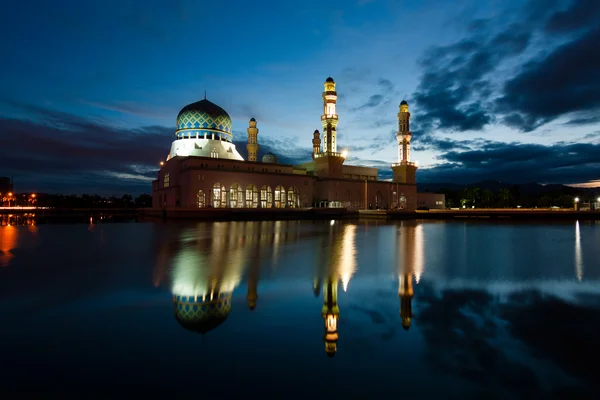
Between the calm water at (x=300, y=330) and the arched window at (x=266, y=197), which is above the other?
the arched window at (x=266, y=197)

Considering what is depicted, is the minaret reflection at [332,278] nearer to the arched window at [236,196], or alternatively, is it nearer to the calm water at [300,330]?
the calm water at [300,330]

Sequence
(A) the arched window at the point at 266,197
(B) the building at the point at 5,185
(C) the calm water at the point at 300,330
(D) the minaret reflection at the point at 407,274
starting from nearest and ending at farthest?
(C) the calm water at the point at 300,330
(D) the minaret reflection at the point at 407,274
(A) the arched window at the point at 266,197
(B) the building at the point at 5,185

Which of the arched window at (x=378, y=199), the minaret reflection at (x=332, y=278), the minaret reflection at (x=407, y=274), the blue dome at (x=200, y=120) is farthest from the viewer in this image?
the arched window at (x=378, y=199)

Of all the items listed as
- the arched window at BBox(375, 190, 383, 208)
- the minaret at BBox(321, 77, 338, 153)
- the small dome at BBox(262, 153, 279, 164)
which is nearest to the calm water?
the minaret at BBox(321, 77, 338, 153)

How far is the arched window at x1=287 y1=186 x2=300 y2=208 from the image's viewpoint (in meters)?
48.8

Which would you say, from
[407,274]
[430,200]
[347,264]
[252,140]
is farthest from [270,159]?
[407,274]

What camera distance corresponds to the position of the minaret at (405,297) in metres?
5.06

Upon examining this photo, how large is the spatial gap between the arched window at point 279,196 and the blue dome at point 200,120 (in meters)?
10.3

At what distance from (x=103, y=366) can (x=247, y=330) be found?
1.58 m

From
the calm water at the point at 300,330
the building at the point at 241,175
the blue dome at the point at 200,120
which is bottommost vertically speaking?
the calm water at the point at 300,330

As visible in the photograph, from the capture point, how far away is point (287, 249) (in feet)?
41.3

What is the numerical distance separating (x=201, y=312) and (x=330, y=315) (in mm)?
1851

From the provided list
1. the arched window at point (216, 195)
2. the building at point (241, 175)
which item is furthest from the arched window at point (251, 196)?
the arched window at point (216, 195)

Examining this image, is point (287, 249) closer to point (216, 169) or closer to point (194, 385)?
point (194, 385)
